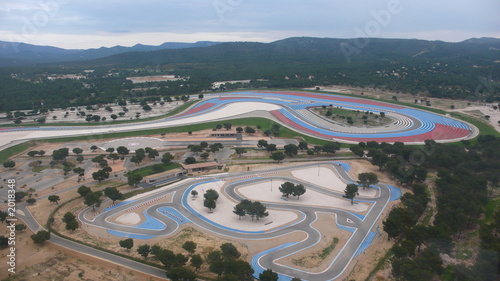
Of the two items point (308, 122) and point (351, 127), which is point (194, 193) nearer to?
point (308, 122)

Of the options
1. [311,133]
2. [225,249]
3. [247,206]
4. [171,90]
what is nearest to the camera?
[225,249]

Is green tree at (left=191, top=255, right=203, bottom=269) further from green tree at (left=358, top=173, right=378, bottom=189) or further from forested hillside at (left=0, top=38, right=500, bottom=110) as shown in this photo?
forested hillside at (left=0, top=38, right=500, bottom=110)

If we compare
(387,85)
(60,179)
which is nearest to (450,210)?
(60,179)

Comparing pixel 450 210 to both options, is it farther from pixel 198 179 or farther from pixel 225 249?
pixel 198 179

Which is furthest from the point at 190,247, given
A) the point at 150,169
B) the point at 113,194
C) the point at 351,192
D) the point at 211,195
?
the point at 150,169

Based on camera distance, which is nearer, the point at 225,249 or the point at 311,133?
the point at 225,249

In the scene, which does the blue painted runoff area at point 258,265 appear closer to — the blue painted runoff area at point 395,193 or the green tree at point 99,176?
the blue painted runoff area at point 395,193
